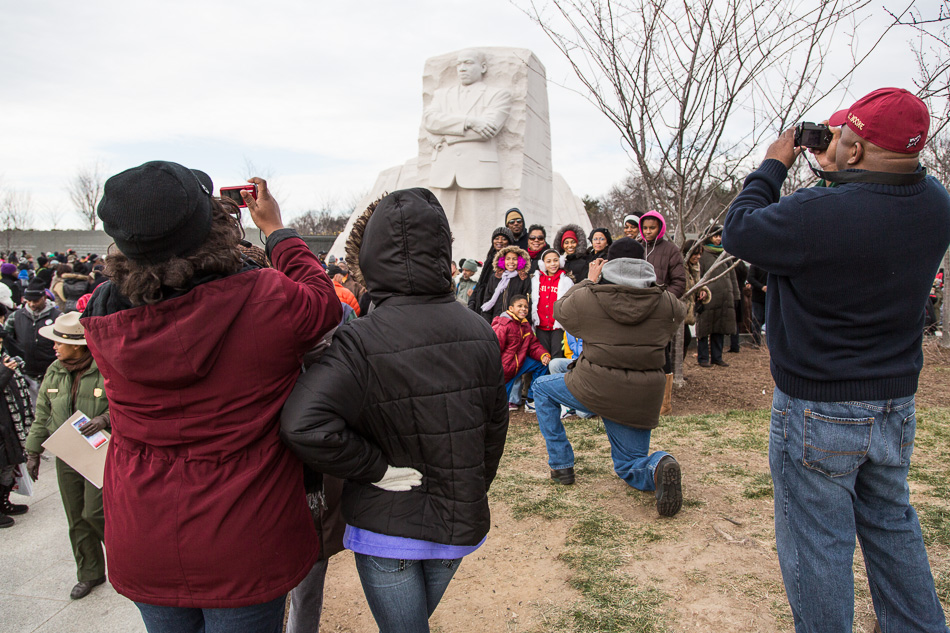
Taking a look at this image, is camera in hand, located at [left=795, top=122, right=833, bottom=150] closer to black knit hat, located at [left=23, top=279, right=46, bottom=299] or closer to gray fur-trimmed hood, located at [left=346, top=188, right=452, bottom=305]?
gray fur-trimmed hood, located at [left=346, top=188, right=452, bottom=305]

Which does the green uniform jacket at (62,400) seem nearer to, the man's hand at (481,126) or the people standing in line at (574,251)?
the people standing in line at (574,251)

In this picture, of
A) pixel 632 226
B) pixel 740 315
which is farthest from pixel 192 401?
pixel 740 315

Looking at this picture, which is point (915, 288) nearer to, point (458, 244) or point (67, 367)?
point (67, 367)

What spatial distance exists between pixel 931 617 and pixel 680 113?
4.70 m

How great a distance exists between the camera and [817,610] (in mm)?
1967

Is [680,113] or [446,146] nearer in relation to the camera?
[680,113]

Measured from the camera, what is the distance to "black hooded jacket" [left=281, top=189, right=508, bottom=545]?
1659 mm

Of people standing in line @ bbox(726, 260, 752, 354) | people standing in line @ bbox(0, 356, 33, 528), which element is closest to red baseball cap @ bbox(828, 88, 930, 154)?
people standing in line @ bbox(0, 356, 33, 528)

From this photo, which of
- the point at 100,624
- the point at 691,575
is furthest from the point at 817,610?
the point at 100,624

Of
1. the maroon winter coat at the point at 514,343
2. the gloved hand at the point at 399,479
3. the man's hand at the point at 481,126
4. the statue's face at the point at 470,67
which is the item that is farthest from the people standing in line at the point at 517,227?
the gloved hand at the point at 399,479

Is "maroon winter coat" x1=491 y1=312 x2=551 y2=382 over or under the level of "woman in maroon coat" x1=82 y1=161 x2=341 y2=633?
under

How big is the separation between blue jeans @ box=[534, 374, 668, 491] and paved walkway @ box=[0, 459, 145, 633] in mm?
2522

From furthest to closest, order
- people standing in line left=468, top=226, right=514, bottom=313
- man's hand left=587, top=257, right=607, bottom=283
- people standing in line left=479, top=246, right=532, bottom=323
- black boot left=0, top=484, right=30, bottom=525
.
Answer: people standing in line left=468, top=226, right=514, bottom=313 → people standing in line left=479, top=246, right=532, bottom=323 → black boot left=0, top=484, right=30, bottom=525 → man's hand left=587, top=257, right=607, bottom=283

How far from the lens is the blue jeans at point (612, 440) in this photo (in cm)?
365
